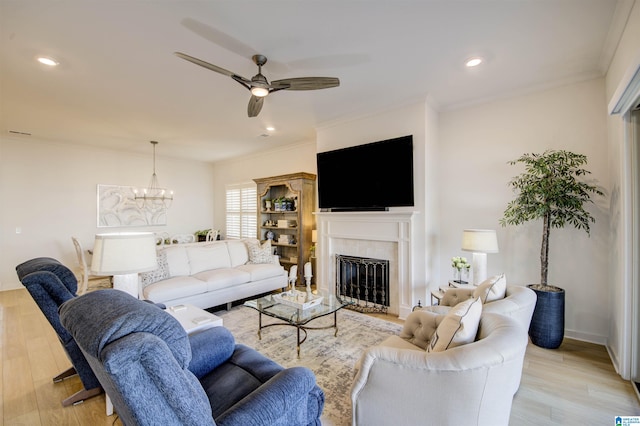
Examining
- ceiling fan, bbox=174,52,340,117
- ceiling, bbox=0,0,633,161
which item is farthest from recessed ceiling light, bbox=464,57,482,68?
ceiling fan, bbox=174,52,340,117

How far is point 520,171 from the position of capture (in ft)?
11.0

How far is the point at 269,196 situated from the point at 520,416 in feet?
17.7

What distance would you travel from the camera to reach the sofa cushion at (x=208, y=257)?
4.35 metres

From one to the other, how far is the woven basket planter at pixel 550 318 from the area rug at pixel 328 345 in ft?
4.77

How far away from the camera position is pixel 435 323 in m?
2.18

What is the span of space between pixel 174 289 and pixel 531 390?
150 inches

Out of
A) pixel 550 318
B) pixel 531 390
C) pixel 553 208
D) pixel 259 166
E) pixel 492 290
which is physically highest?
pixel 259 166

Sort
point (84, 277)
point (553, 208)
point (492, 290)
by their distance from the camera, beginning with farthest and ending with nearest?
point (84, 277)
point (553, 208)
point (492, 290)

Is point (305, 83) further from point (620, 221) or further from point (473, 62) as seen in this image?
point (620, 221)

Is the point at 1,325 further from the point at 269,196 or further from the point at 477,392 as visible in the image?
the point at 477,392

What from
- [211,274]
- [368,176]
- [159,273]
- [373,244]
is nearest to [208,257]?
[211,274]

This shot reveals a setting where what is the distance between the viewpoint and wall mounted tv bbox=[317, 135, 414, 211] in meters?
3.68

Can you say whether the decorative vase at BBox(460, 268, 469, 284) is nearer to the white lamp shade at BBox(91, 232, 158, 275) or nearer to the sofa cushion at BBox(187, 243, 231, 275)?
the white lamp shade at BBox(91, 232, 158, 275)

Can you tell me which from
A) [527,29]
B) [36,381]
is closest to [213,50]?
[527,29]
